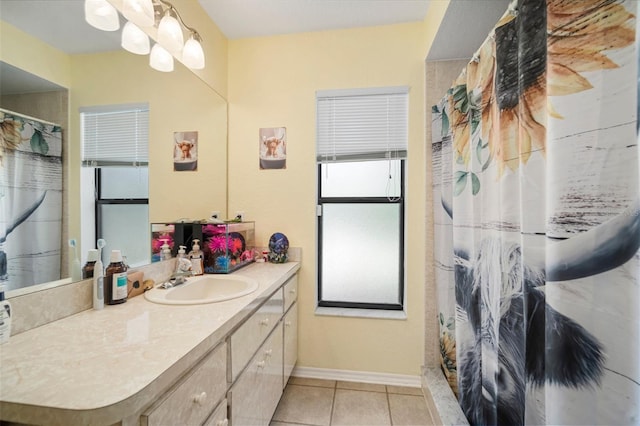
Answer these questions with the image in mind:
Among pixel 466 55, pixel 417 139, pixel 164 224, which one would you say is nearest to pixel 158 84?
pixel 164 224

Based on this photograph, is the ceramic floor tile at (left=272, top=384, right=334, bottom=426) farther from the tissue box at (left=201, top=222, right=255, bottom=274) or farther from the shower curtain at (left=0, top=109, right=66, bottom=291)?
the shower curtain at (left=0, top=109, right=66, bottom=291)

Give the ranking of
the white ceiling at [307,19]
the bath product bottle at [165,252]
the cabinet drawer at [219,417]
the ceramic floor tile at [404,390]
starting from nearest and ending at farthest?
the cabinet drawer at [219,417] < the white ceiling at [307,19] < the bath product bottle at [165,252] < the ceramic floor tile at [404,390]

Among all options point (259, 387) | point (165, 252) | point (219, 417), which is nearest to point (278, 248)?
point (165, 252)

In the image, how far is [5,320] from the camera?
0.74 meters

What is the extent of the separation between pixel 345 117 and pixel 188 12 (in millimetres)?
1204

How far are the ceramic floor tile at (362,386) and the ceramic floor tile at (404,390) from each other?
47mm

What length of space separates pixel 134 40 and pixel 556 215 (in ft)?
6.03

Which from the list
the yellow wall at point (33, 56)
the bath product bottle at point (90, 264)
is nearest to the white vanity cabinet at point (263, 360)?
the bath product bottle at point (90, 264)

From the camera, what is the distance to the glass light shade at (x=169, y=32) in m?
1.36

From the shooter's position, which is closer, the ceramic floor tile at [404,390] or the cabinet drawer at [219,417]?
the cabinet drawer at [219,417]

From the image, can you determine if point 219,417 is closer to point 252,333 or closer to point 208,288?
point 252,333

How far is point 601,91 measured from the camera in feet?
2.23

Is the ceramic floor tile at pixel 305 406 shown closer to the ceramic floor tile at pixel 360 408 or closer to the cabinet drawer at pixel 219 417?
the ceramic floor tile at pixel 360 408

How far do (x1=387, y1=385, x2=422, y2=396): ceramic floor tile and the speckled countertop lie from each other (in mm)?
1384
